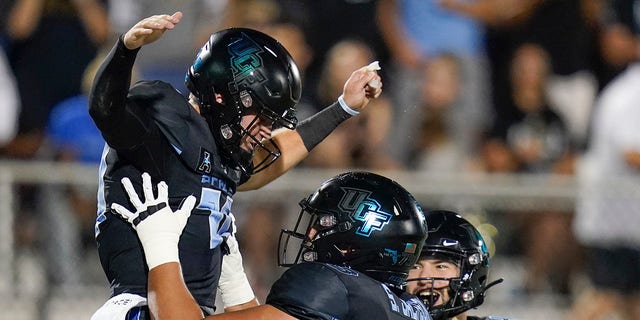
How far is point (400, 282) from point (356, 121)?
14.0 feet

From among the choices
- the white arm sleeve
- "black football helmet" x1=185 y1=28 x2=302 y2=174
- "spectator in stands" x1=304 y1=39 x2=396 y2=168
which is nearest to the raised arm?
"black football helmet" x1=185 y1=28 x2=302 y2=174

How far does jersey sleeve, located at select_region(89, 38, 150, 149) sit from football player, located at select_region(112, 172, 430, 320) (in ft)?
0.77

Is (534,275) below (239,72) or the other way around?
below

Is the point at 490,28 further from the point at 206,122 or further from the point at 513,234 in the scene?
the point at 206,122

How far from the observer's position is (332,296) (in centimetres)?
388

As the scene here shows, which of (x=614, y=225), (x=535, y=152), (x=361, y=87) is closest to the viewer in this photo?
(x=361, y=87)

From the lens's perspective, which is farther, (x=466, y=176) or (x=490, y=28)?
(x=490, y=28)

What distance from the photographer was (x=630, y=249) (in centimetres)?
816

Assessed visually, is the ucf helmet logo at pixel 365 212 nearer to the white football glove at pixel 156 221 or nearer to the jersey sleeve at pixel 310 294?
the jersey sleeve at pixel 310 294

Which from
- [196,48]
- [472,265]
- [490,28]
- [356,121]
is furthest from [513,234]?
[472,265]

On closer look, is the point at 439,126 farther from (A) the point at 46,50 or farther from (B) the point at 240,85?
(B) the point at 240,85

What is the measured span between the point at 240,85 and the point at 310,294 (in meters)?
0.83

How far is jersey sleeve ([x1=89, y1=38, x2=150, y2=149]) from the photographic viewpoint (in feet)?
13.0

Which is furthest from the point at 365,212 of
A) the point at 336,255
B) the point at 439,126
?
the point at 439,126
